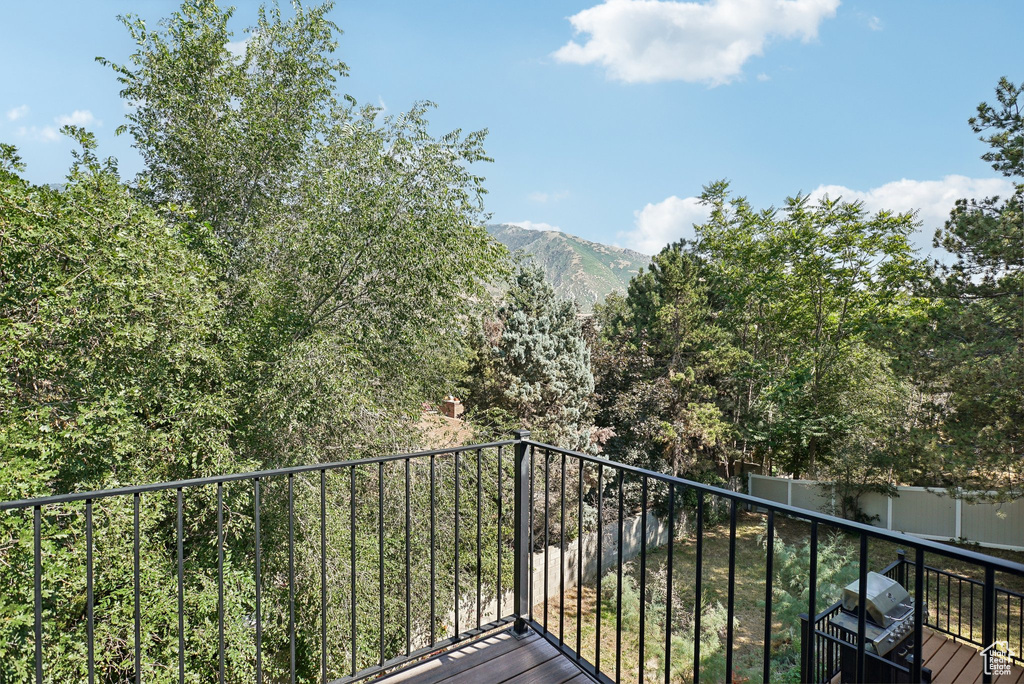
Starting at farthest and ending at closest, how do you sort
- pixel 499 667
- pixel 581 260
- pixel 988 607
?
1. pixel 581 260
2. pixel 499 667
3. pixel 988 607

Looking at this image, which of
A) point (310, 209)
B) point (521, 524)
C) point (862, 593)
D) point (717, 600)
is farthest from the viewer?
point (717, 600)

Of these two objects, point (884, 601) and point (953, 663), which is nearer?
point (884, 601)

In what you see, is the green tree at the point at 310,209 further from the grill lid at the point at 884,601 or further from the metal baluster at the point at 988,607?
the metal baluster at the point at 988,607

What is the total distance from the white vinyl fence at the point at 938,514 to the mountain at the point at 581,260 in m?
25.6

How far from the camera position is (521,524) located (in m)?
2.19

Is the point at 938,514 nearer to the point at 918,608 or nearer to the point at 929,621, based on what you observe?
the point at 929,621

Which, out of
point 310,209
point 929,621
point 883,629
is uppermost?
point 310,209

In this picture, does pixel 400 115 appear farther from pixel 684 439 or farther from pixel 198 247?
pixel 684 439

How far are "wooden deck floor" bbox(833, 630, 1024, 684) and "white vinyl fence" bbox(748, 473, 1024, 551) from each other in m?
4.71

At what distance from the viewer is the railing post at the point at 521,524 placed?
84.4 inches

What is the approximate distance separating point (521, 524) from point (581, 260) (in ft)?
149

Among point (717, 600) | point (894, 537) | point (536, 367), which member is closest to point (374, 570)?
point (536, 367)

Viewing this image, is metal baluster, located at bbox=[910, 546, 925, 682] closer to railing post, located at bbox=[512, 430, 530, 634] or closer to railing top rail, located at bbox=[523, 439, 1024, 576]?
railing top rail, located at bbox=[523, 439, 1024, 576]

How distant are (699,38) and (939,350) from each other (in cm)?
700
